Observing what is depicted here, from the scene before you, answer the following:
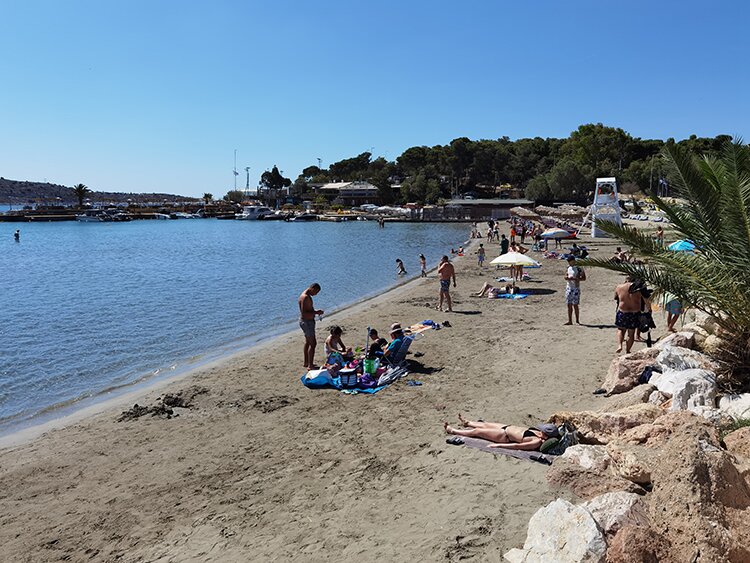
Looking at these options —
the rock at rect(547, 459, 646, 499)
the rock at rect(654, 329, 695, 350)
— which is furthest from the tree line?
the rock at rect(547, 459, 646, 499)

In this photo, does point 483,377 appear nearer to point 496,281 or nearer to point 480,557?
point 480,557

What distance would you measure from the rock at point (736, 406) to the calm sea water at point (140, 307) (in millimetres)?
10576

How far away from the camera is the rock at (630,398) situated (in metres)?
7.09

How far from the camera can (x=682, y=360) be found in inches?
296

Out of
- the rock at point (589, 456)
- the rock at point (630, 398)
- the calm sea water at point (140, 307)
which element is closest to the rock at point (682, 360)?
the rock at point (630, 398)

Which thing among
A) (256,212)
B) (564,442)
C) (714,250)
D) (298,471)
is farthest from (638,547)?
(256,212)

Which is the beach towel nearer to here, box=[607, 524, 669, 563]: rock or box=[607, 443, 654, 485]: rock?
box=[607, 443, 654, 485]: rock

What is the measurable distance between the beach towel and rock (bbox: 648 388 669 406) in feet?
5.69

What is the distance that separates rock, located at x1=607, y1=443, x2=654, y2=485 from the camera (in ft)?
16.7

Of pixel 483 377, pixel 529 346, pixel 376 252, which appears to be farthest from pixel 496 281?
pixel 376 252

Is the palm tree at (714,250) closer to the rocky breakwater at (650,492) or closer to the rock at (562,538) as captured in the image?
the rocky breakwater at (650,492)

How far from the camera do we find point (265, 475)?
6.78 metres

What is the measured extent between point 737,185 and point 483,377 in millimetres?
4733

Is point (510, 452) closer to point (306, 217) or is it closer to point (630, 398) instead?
point (630, 398)
